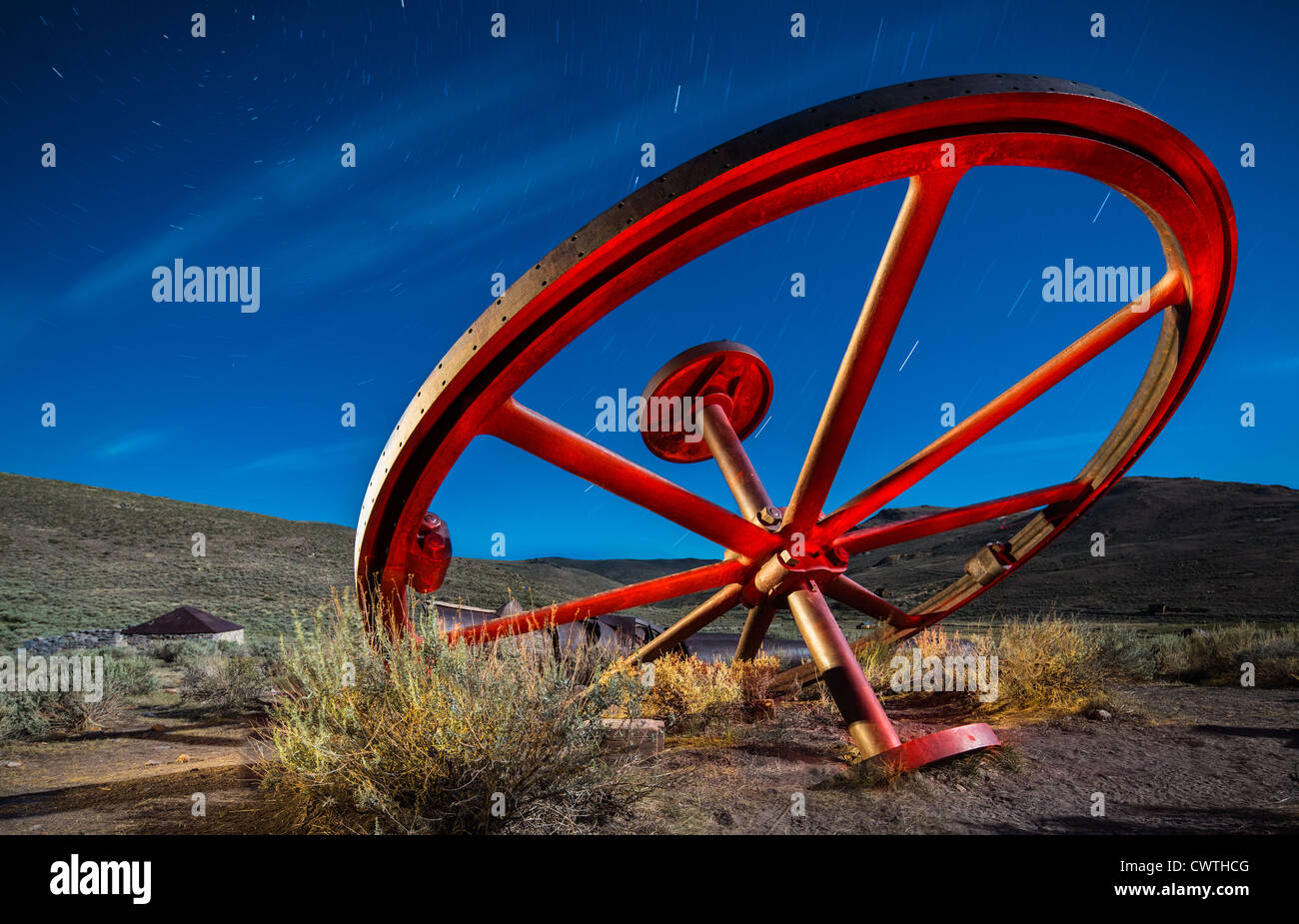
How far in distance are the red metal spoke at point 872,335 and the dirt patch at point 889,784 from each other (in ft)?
7.26

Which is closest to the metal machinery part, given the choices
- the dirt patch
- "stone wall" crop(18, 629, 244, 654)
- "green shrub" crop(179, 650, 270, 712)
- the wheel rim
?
the wheel rim

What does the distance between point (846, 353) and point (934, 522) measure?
264 centimetres

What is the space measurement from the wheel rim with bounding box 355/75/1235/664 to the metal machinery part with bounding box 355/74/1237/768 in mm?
12

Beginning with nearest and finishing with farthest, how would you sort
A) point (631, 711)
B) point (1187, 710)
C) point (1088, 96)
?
point (1088, 96)
point (631, 711)
point (1187, 710)

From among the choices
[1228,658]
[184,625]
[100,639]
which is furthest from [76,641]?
[1228,658]

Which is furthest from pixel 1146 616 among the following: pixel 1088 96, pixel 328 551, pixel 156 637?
pixel 328 551

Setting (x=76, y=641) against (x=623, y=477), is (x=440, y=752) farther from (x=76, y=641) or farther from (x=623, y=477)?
(x=76, y=641)

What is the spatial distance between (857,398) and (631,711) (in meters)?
3.43

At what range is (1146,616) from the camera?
3222cm

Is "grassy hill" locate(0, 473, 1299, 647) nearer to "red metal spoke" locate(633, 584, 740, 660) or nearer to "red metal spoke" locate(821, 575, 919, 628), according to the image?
"red metal spoke" locate(821, 575, 919, 628)

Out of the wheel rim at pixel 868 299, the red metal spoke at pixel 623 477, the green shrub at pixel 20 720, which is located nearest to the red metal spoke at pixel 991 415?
the wheel rim at pixel 868 299

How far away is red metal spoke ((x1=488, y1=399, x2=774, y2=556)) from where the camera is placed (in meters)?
5.08

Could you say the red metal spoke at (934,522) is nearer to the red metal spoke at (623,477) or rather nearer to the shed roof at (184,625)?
the red metal spoke at (623,477)
